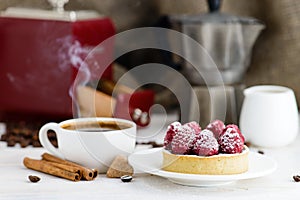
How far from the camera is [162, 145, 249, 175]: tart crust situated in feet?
3.28

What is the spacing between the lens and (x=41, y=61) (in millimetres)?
1477

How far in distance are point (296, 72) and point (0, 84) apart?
733 millimetres

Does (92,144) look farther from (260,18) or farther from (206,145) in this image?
(260,18)

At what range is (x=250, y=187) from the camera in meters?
1.02

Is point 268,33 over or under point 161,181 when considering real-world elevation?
over

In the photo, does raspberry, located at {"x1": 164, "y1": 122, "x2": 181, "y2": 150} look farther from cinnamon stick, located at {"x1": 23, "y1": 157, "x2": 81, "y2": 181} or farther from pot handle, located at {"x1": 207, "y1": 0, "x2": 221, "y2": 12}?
pot handle, located at {"x1": 207, "y1": 0, "x2": 221, "y2": 12}

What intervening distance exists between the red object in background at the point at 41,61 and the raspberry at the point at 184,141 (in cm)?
51

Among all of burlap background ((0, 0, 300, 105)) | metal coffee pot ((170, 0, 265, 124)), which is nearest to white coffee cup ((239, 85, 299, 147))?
metal coffee pot ((170, 0, 265, 124))

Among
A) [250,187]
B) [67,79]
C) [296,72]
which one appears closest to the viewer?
[250,187]

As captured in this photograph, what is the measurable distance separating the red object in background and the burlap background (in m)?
0.20

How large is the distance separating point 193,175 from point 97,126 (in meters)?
0.25

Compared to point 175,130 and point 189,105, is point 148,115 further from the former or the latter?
point 175,130

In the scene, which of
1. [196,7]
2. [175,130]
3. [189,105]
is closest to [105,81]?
[189,105]

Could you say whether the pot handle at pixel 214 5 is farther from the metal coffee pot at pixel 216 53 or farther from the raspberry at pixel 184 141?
the raspberry at pixel 184 141
